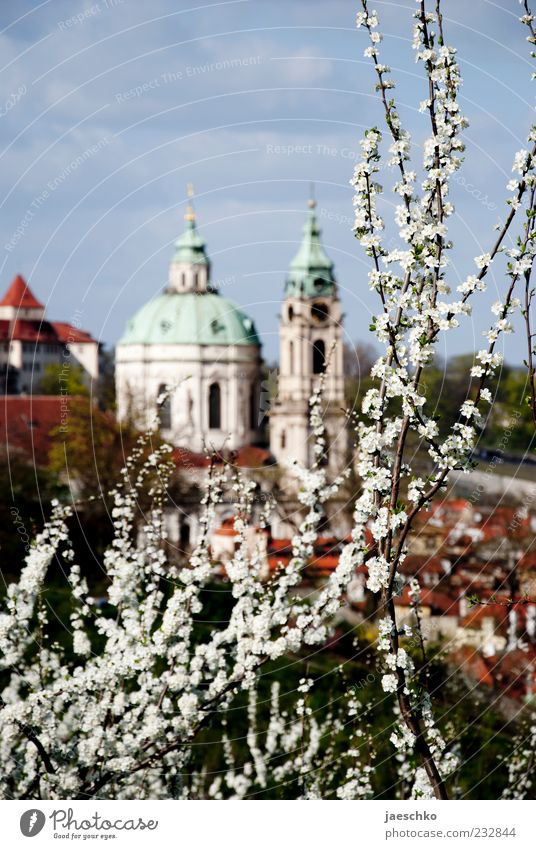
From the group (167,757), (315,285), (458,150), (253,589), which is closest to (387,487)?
(458,150)

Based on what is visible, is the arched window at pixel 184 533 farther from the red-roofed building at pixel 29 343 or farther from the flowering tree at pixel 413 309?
the red-roofed building at pixel 29 343

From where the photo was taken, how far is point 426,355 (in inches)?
157

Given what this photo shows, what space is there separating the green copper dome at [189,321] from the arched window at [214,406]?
1.30 meters

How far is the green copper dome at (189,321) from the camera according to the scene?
32312 millimetres

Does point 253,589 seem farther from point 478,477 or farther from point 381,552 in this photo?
point 478,477

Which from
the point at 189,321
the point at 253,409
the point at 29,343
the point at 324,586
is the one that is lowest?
the point at 324,586

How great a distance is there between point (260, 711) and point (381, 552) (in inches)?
344

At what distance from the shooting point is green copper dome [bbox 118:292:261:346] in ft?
106

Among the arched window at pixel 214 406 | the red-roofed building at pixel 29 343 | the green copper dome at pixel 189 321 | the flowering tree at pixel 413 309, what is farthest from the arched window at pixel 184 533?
the red-roofed building at pixel 29 343

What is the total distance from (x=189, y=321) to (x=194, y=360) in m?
4.10

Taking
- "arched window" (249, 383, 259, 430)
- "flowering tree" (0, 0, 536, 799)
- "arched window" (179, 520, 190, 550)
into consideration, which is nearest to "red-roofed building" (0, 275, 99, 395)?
"arched window" (249, 383, 259, 430)

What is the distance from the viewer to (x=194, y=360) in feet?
104

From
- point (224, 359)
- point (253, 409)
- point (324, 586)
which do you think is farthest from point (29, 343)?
point (324, 586)

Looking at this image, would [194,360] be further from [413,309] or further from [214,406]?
[413,309]
